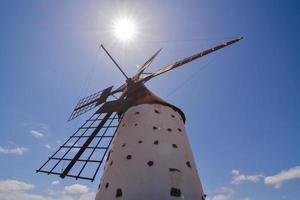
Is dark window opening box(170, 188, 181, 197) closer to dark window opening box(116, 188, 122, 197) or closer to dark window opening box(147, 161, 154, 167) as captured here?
dark window opening box(147, 161, 154, 167)

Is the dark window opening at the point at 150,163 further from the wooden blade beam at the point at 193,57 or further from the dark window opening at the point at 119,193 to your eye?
the wooden blade beam at the point at 193,57

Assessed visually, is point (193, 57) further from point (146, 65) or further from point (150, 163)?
point (150, 163)

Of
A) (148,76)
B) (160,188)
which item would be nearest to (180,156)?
(160,188)

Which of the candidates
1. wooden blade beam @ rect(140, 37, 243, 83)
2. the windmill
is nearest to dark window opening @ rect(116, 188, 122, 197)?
the windmill

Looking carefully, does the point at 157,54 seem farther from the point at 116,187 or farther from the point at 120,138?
the point at 116,187

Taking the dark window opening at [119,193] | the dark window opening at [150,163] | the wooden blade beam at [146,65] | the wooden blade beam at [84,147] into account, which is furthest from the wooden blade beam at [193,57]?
the dark window opening at [119,193]

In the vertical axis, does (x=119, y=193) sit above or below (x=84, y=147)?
below

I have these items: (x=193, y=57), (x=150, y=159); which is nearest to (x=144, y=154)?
(x=150, y=159)

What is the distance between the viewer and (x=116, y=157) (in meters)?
10.8

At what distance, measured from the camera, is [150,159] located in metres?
9.72

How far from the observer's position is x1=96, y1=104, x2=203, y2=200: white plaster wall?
8936mm

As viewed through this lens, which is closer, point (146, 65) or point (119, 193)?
point (119, 193)

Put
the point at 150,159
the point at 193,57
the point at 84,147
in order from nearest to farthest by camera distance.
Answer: the point at 150,159 → the point at 84,147 → the point at 193,57

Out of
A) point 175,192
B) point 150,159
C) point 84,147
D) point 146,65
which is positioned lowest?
point 175,192
